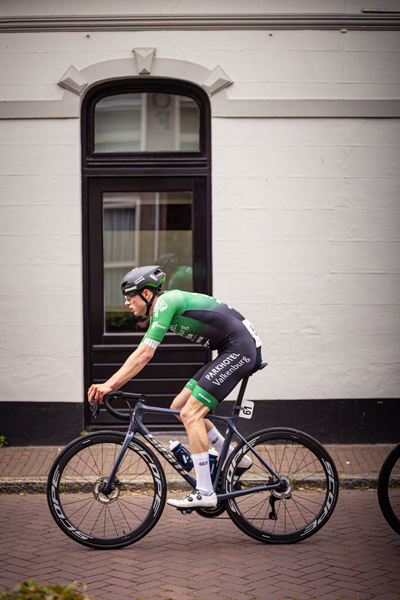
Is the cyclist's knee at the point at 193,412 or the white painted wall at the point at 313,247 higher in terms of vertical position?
the white painted wall at the point at 313,247

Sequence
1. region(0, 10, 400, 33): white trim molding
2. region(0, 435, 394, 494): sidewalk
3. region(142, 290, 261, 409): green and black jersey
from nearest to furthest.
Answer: region(142, 290, 261, 409): green and black jersey, region(0, 435, 394, 494): sidewalk, region(0, 10, 400, 33): white trim molding

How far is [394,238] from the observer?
26.2ft

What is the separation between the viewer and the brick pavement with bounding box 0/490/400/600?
3854 mm

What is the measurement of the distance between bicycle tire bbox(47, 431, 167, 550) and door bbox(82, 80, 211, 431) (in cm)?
341

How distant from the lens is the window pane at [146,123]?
8.34m

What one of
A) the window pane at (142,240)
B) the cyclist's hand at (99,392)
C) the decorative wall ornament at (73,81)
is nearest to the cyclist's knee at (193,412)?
the cyclist's hand at (99,392)

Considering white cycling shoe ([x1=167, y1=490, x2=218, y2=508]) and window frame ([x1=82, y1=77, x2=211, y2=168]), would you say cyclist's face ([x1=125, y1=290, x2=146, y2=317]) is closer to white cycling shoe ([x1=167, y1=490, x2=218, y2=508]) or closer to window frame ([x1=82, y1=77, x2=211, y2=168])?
white cycling shoe ([x1=167, y1=490, x2=218, y2=508])

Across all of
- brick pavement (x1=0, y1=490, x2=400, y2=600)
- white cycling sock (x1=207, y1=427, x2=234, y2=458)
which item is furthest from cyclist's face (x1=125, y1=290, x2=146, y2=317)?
brick pavement (x1=0, y1=490, x2=400, y2=600)

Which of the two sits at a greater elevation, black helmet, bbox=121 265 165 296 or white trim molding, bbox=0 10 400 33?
white trim molding, bbox=0 10 400 33

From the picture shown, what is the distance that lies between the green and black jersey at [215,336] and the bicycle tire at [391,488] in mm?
1101

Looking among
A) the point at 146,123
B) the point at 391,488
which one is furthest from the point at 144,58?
the point at 391,488

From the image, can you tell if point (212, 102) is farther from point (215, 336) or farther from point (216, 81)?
point (215, 336)

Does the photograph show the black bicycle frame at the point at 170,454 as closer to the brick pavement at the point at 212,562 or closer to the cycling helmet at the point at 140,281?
the brick pavement at the point at 212,562

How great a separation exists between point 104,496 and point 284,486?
126cm
